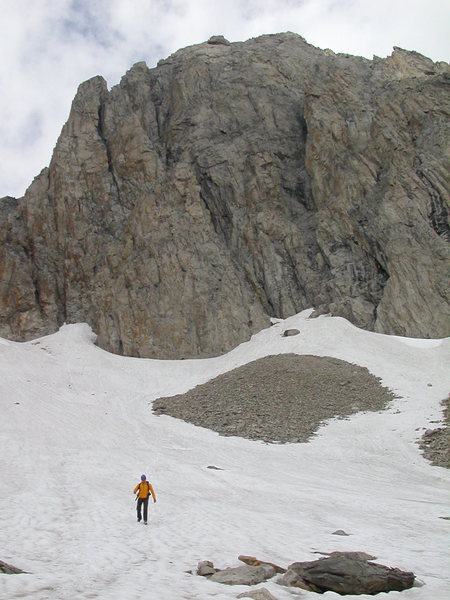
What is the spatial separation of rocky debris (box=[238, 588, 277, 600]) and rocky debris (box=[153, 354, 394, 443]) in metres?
18.7

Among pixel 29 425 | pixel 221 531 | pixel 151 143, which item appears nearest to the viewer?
pixel 221 531

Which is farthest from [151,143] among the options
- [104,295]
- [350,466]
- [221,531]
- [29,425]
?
[221,531]

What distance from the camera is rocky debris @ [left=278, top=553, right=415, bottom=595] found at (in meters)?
7.31

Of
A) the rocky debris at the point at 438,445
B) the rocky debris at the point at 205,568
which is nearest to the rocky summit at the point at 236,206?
the rocky debris at the point at 438,445

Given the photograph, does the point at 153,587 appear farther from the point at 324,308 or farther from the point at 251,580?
the point at 324,308

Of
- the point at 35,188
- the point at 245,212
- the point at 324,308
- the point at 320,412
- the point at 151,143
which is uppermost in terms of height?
the point at 151,143

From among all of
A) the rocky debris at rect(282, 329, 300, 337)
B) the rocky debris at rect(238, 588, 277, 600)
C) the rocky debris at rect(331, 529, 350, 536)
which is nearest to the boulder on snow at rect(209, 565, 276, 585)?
the rocky debris at rect(238, 588, 277, 600)

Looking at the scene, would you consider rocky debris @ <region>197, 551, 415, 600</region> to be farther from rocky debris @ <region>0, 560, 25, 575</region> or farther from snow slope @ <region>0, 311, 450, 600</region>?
rocky debris @ <region>0, 560, 25, 575</region>

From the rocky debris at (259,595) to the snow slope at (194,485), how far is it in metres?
0.27

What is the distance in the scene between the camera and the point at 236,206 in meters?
55.1

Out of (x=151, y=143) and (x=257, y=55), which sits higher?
(x=257, y=55)

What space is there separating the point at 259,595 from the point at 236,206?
165ft

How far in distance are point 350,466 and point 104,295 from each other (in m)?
37.3

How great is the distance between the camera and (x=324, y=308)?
47062mm
